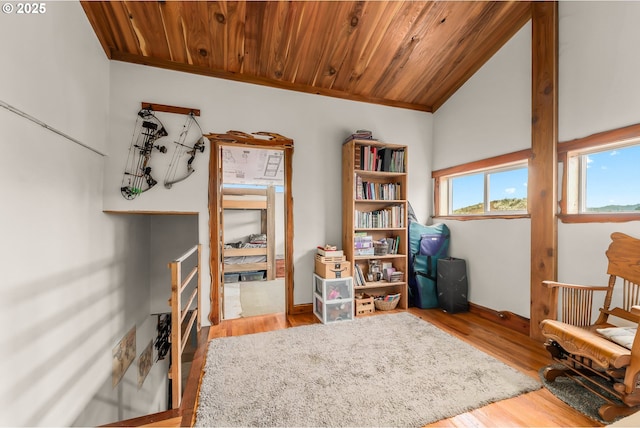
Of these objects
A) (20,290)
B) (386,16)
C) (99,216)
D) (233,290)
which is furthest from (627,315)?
(233,290)

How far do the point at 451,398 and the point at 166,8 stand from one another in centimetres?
336

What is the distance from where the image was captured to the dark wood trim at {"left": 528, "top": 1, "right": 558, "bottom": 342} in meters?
2.21

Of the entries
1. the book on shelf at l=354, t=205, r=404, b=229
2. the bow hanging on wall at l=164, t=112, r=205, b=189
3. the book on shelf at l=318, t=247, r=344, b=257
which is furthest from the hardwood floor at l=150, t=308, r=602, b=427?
the bow hanging on wall at l=164, t=112, r=205, b=189

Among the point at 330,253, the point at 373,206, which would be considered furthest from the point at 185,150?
the point at 373,206

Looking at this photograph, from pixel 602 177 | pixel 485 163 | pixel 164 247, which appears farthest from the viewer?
pixel 164 247

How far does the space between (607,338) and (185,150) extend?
3.50m

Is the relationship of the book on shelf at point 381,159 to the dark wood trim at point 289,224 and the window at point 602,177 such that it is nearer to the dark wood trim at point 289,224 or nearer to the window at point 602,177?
the dark wood trim at point 289,224

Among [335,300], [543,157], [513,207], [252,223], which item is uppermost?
[543,157]

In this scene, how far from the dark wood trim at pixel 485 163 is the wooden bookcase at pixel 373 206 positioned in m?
0.66

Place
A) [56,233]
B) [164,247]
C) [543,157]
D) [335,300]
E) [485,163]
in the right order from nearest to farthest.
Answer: [56,233] < [543,157] < [335,300] < [485,163] < [164,247]

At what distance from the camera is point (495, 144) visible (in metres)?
2.75

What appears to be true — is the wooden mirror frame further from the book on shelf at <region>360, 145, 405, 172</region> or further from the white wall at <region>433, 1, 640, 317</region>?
the white wall at <region>433, 1, 640, 317</region>

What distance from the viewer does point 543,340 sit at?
7.37ft

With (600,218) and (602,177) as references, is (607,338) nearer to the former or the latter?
(600,218)
